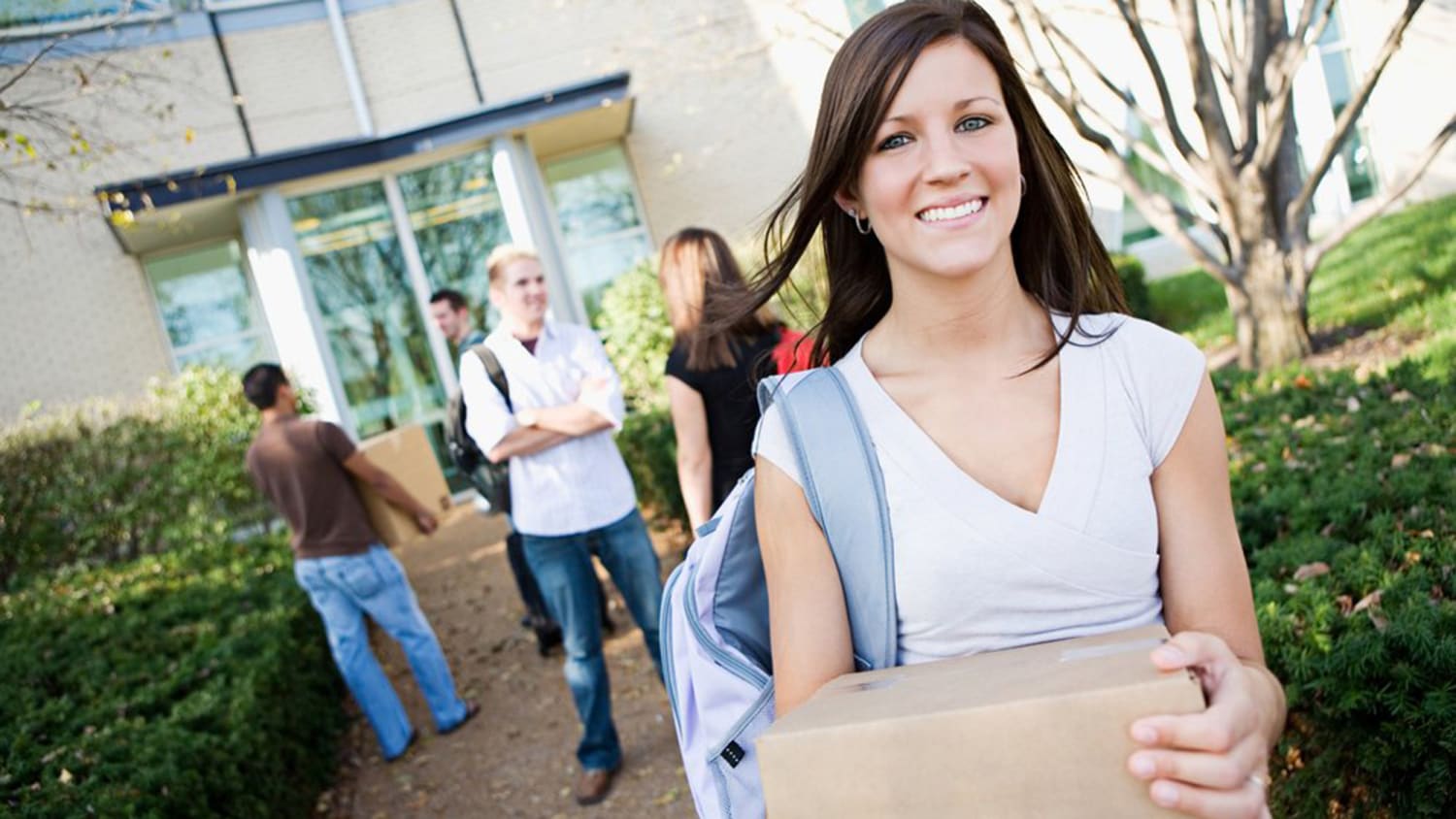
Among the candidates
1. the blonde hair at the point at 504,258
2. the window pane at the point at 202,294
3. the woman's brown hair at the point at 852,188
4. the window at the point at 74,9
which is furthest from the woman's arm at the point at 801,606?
the window pane at the point at 202,294

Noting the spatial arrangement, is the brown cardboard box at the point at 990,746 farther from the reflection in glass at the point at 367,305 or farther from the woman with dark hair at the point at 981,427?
the reflection in glass at the point at 367,305

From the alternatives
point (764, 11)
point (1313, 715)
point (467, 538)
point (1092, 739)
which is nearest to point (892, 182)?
point (1092, 739)

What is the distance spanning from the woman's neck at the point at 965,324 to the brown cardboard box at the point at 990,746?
1.81 feet

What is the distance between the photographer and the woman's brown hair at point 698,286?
415 cm

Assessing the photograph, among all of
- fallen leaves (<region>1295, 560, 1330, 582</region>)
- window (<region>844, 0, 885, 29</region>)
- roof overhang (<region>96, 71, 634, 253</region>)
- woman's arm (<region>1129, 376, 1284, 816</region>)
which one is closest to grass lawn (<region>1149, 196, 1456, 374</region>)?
fallen leaves (<region>1295, 560, 1330, 582</region>)

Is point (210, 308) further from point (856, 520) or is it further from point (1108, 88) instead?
point (856, 520)

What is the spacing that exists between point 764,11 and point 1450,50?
330 inches

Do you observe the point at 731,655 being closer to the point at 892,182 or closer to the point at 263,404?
the point at 892,182

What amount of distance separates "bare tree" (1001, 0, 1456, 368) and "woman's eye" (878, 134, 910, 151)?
17.3ft

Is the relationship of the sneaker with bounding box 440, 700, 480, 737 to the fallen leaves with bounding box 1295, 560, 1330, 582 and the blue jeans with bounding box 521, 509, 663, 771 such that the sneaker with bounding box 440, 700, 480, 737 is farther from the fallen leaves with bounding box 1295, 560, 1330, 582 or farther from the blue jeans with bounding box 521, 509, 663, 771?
the fallen leaves with bounding box 1295, 560, 1330, 582

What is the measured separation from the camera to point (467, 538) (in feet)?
34.6

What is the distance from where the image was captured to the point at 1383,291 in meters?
8.79

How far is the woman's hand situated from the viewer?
1116mm

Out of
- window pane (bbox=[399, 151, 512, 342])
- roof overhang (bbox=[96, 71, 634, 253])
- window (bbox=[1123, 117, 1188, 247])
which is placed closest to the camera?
roof overhang (bbox=[96, 71, 634, 253])
